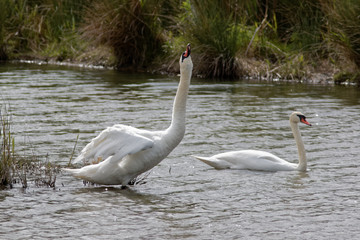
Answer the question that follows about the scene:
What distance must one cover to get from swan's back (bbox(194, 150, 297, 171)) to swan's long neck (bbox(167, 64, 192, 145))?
1.19 m

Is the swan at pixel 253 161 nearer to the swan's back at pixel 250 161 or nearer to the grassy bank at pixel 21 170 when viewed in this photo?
the swan's back at pixel 250 161

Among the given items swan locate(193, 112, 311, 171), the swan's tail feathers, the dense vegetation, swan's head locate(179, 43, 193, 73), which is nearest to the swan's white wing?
swan's head locate(179, 43, 193, 73)

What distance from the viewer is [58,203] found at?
6.52 meters

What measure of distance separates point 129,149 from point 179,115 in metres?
0.66

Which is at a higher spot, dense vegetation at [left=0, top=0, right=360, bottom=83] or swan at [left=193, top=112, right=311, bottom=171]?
dense vegetation at [left=0, top=0, right=360, bottom=83]

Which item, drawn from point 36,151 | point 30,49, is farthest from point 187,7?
point 36,151

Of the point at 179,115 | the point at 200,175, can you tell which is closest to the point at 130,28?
the point at 200,175

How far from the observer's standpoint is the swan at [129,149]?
677 cm

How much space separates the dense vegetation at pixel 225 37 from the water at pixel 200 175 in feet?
6.10

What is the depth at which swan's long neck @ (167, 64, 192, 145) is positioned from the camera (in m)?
6.87

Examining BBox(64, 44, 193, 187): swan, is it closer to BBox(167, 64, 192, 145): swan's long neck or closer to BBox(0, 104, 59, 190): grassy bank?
BBox(167, 64, 192, 145): swan's long neck

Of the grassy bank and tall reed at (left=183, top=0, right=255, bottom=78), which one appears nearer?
the grassy bank

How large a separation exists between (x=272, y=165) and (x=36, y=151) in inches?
113

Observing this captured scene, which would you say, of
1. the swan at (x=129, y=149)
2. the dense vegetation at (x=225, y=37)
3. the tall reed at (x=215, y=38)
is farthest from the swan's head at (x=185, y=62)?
the tall reed at (x=215, y=38)
